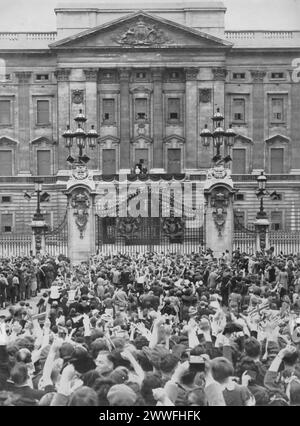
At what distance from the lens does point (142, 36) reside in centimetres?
6056

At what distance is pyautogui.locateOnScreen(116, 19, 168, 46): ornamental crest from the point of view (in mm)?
60375

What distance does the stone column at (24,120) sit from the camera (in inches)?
2466

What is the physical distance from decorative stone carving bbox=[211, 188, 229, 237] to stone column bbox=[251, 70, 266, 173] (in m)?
25.9

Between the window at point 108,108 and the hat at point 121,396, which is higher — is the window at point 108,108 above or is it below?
above

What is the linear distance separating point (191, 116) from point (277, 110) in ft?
22.6

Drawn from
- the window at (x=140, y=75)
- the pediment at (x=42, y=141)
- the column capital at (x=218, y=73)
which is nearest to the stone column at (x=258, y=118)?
the column capital at (x=218, y=73)

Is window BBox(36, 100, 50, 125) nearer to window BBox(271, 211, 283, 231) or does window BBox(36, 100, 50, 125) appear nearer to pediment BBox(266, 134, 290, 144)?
pediment BBox(266, 134, 290, 144)

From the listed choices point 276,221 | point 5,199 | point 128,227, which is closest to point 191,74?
point 276,221

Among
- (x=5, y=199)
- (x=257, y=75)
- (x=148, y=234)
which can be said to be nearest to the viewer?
(x=148, y=234)

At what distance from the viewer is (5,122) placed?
62.8 metres

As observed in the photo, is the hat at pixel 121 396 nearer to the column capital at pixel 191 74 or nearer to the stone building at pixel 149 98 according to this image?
the stone building at pixel 149 98

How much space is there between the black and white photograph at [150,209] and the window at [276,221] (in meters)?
0.16

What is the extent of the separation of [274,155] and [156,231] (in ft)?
68.1

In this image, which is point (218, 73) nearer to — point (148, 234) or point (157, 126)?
point (157, 126)
